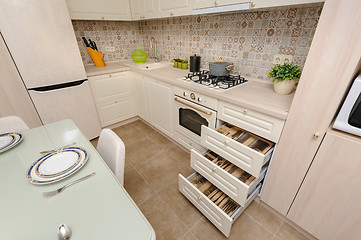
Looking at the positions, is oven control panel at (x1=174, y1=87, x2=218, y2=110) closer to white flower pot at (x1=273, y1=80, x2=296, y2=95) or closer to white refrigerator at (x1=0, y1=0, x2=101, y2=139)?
white flower pot at (x1=273, y1=80, x2=296, y2=95)

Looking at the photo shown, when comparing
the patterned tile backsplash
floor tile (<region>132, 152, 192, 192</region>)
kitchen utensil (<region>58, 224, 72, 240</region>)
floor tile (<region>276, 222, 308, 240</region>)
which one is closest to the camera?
kitchen utensil (<region>58, 224, 72, 240</region>)

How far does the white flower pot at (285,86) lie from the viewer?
125 cm

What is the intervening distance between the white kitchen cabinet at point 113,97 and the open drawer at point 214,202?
156cm

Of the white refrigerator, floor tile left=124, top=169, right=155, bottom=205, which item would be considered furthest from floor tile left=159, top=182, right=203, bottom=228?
the white refrigerator

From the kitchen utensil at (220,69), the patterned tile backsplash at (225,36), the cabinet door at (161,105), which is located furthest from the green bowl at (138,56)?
the kitchen utensil at (220,69)

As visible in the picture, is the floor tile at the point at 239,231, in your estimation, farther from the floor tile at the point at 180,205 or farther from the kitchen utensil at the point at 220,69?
the kitchen utensil at the point at 220,69

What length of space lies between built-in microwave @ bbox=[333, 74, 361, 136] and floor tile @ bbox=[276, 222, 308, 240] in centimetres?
85

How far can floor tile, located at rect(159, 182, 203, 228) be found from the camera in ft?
4.42

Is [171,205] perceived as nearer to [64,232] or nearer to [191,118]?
[191,118]

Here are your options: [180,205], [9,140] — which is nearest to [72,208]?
[9,140]

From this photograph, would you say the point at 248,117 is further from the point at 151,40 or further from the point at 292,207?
the point at 151,40

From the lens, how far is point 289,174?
1.15 metres

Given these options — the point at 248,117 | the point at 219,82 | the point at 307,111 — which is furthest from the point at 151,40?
the point at 307,111

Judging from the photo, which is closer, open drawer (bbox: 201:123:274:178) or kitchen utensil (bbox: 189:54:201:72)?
open drawer (bbox: 201:123:274:178)
